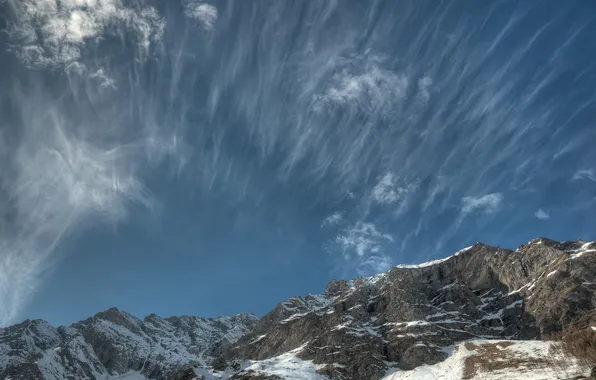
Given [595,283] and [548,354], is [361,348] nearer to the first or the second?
[548,354]

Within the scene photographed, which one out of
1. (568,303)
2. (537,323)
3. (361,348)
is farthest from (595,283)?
(361,348)

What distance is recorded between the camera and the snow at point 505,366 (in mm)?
104469

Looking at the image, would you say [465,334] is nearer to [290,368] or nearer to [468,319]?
[468,319]

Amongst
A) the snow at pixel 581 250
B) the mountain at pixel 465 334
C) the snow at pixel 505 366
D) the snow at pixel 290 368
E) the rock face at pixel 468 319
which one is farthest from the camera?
the snow at pixel 581 250

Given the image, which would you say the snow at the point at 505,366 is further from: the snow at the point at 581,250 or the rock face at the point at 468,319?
the snow at the point at 581,250

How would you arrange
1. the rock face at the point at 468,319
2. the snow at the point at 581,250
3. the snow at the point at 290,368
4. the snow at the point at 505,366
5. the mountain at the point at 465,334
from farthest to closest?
the snow at the point at 581,250 < the rock face at the point at 468,319 < the snow at the point at 290,368 < the mountain at the point at 465,334 < the snow at the point at 505,366

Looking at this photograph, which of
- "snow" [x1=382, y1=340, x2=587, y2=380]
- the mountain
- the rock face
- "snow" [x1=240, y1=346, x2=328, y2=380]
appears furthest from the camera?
the rock face

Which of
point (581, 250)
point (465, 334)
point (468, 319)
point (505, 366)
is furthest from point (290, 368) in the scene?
point (581, 250)

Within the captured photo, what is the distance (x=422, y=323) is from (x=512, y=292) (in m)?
41.1

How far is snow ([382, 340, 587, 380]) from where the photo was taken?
10447 centimetres

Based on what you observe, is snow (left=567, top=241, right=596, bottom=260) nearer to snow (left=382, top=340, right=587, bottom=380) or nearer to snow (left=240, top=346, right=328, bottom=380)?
snow (left=382, top=340, right=587, bottom=380)

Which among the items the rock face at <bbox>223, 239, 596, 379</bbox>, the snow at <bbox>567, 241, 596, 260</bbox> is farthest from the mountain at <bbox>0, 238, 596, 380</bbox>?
the snow at <bbox>567, 241, 596, 260</bbox>

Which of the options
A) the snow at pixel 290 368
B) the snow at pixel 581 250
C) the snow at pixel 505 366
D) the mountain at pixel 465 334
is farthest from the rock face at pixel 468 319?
the snow at pixel 505 366

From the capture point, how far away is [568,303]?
149125mm
